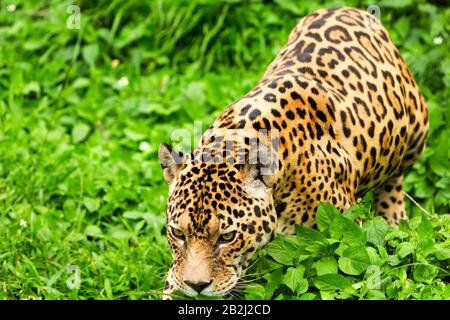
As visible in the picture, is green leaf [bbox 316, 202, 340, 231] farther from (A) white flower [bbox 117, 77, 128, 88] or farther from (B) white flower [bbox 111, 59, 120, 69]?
(B) white flower [bbox 111, 59, 120, 69]

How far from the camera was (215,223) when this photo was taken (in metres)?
6.21

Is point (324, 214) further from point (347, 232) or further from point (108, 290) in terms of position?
point (108, 290)

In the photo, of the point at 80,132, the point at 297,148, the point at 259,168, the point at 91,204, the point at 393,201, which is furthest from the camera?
the point at 80,132

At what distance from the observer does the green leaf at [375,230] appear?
6645 mm

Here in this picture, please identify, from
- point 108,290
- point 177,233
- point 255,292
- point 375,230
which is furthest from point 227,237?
point 108,290

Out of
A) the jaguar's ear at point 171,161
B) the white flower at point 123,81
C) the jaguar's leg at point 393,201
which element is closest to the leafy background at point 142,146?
the white flower at point 123,81

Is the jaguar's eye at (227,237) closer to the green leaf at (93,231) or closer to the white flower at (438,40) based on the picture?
the green leaf at (93,231)

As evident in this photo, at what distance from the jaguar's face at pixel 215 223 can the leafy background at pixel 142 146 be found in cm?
26

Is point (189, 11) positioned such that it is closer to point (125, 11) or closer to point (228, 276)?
point (125, 11)

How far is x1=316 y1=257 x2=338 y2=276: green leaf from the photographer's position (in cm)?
647

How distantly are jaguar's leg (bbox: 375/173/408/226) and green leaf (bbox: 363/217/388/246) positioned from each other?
1.54 meters

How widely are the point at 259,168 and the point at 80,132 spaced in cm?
417

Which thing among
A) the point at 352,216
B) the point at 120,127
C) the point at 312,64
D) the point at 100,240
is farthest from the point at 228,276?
the point at 120,127
